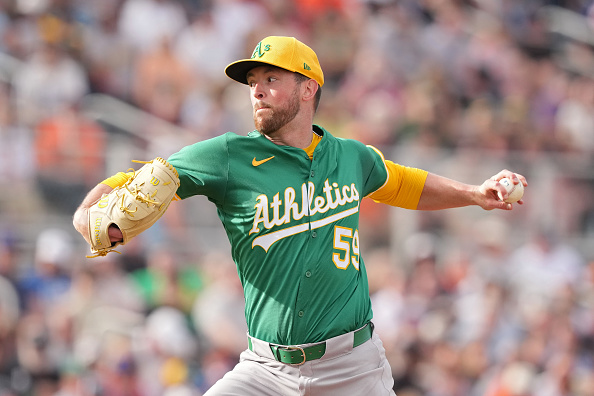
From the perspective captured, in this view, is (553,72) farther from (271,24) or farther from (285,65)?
(285,65)

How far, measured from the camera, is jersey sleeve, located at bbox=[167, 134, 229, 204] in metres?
3.64

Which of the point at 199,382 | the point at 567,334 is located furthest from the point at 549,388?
the point at 199,382

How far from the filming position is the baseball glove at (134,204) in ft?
11.1

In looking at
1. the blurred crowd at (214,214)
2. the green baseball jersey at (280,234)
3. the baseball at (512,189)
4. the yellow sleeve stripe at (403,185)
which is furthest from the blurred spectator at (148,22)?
the baseball at (512,189)

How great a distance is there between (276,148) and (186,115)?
20.1 feet

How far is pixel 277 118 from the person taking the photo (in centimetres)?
393

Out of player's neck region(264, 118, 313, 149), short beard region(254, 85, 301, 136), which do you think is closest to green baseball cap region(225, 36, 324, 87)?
short beard region(254, 85, 301, 136)

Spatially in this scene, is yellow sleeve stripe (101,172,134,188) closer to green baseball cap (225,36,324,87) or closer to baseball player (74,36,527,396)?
baseball player (74,36,527,396)

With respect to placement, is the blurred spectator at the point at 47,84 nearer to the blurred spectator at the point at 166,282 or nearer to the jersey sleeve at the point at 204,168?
the blurred spectator at the point at 166,282

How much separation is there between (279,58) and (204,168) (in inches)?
25.3

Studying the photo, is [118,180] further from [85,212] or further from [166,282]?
[166,282]

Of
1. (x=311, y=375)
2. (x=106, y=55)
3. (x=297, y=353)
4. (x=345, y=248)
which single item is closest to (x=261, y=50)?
(x=345, y=248)

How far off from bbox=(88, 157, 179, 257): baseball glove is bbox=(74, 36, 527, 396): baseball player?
0.44ft

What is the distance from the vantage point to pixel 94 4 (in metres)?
10.1
